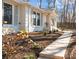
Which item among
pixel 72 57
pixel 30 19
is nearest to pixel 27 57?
pixel 72 57

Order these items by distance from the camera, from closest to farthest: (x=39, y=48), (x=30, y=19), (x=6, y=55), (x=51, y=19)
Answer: (x=6, y=55)
(x=39, y=48)
(x=30, y=19)
(x=51, y=19)

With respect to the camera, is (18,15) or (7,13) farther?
(18,15)

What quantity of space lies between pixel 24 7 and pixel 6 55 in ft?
23.4

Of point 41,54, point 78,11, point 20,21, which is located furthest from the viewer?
point 20,21

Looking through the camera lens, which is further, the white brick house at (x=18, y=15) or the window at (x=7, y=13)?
the white brick house at (x=18, y=15)

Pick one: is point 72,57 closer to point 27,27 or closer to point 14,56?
point 14,56

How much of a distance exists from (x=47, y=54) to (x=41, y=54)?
0.57 feet

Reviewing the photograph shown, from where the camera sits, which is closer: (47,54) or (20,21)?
(47,54)

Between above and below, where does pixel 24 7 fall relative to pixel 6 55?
above

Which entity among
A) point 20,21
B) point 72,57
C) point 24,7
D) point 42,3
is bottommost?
point 72,57

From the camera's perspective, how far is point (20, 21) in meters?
10.1

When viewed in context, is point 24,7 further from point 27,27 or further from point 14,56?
point 14,56

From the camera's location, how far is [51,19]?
18.2 meters

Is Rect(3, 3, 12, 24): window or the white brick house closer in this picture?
Rect(3, 3, 12, 24): window
